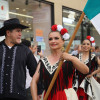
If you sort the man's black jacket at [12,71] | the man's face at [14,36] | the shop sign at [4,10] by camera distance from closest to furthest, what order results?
the man's black jacket at [12,71]
the man's face at [14,36]
the shop sign at [4,10]

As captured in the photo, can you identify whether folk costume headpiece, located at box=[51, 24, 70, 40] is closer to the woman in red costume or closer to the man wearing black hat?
the man wearing black hat

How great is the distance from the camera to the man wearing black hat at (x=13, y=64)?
13.2 ft

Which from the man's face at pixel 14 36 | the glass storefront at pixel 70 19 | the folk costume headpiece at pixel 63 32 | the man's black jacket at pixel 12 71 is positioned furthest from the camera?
the glass storefront at pixel 70 19

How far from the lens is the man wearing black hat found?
13.2ft

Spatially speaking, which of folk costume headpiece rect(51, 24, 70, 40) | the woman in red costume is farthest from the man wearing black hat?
the woman in red costume

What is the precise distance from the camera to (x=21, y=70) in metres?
4.11

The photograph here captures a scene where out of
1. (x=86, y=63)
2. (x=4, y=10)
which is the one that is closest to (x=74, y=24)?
(x=4, y=10)

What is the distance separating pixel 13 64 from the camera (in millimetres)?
4090

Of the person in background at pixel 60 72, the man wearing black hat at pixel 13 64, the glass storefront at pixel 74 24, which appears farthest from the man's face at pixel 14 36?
the glass storefront at pixel 74 24

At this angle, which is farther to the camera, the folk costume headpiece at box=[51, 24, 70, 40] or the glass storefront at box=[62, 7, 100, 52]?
the glass storefront at box=[62, 7, 100, 52]

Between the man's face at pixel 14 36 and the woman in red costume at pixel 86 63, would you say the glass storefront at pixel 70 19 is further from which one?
the man's face at pixel 14 36

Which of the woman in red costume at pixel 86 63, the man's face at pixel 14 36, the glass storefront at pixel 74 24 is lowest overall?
the woman in red costume at pixel 86 63

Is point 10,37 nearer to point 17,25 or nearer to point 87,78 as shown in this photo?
point 17,25

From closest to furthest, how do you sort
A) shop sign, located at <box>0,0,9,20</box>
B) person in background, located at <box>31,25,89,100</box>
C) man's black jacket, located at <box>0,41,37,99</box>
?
person in background, located at <box>31,25,89,100</box> → man's black jacket, located at <box>0,41,37,99</box> → shop sign, located at <box>0,0,9,20</box>
